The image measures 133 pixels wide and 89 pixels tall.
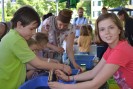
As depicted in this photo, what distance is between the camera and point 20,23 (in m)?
2.06

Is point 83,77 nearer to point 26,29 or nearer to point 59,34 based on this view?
point 26,29

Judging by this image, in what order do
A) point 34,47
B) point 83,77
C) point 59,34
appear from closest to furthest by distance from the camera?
point 83,77
point 34,47
point 59,34

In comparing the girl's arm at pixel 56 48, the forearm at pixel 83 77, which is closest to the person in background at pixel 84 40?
the girl's arm at pixel 56 48

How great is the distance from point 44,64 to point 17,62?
184mm

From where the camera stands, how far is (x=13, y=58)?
2.01 m

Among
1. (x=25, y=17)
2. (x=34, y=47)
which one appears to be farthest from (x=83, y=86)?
(x=34, y=47)

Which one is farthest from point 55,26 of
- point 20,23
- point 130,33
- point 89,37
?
point 89,37

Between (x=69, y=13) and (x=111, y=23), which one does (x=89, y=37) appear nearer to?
(x=69, y=13)

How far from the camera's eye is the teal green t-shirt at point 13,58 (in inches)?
77.7

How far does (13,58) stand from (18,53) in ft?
0.23

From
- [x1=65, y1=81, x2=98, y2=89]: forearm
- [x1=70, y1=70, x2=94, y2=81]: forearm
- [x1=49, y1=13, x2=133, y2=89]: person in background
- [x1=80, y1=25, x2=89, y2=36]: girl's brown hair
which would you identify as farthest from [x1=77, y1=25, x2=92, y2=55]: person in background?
[x1=65, y1=81, x2=98, y2=89]: forearm

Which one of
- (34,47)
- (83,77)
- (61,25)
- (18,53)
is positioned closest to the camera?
(18,53)

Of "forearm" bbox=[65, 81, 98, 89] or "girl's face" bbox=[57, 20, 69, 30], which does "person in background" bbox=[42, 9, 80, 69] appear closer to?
"girl's face" bbox=[57, 20, 69, 30]

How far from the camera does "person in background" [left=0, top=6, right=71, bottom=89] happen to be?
77.8 inches
